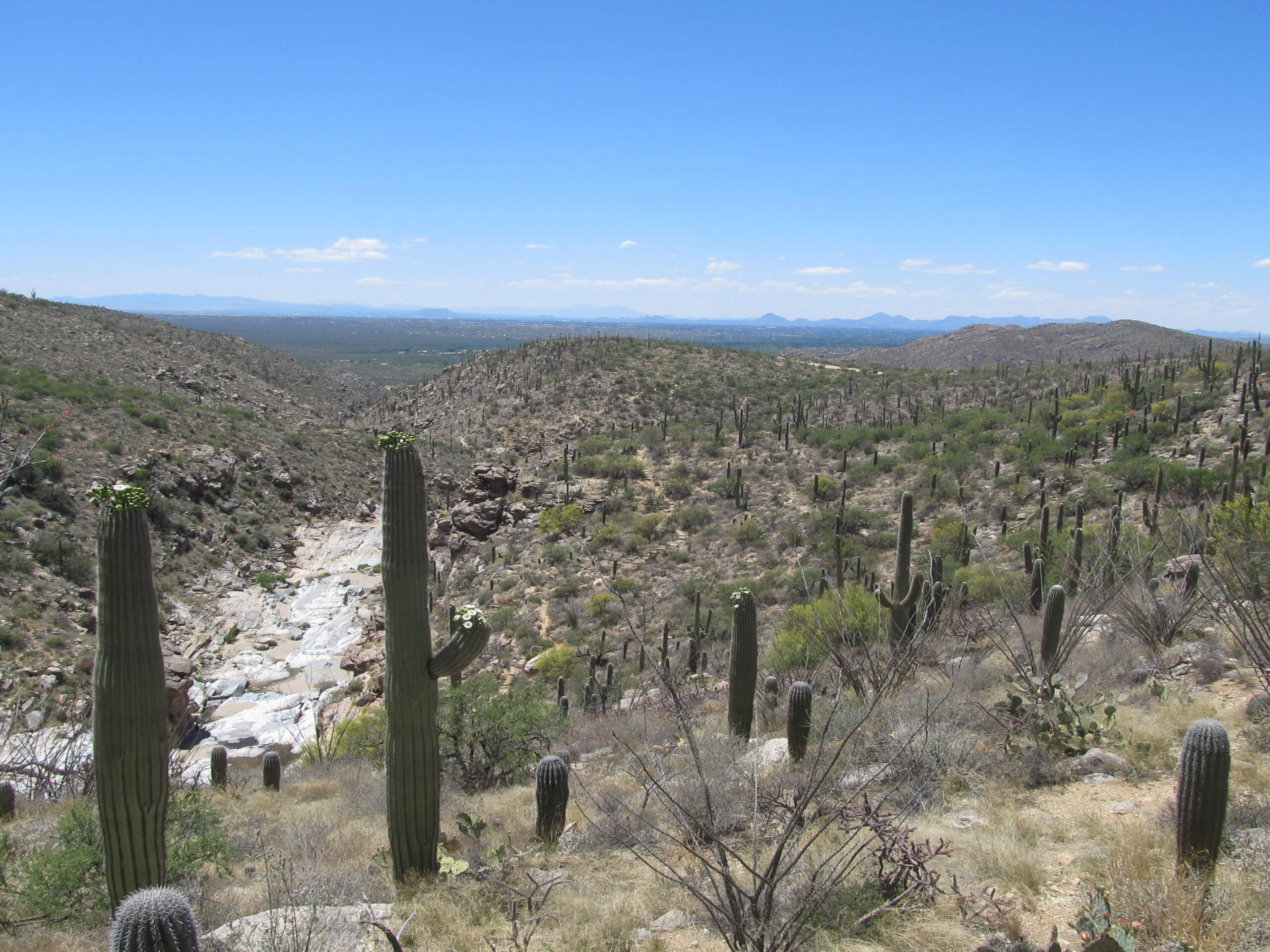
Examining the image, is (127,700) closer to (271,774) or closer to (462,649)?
(462,649)

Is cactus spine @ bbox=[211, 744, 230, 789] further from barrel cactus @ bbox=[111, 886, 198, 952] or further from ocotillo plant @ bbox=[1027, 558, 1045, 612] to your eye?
ocotillo plant @ bbox=[1027, 558, 1045, 612]

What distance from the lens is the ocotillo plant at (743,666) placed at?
30.5 feet

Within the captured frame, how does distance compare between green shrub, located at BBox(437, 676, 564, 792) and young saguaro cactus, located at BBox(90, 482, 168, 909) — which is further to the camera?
green shrub, located at BBox(437, 676, 564, 792)

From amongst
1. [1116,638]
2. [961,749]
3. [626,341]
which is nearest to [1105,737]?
[961,749]

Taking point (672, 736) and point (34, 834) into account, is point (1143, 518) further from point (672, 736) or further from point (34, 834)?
point (34, 834)

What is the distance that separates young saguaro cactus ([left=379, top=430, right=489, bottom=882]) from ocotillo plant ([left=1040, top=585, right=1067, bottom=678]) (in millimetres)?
6892

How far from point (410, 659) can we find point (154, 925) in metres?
2.77

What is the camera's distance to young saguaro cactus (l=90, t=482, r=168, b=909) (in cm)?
496

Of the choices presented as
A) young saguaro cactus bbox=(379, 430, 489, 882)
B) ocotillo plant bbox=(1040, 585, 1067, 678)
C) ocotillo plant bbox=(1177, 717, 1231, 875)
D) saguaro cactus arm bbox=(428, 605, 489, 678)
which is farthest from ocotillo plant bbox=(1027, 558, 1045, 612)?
young saguaro cactus bbox=(379, 430, 489, 882)

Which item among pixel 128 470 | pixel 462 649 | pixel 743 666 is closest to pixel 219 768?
pixel 462 649

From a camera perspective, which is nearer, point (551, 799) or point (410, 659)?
point (410, 659)

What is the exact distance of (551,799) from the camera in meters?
7.05

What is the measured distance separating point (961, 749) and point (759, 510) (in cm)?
1906

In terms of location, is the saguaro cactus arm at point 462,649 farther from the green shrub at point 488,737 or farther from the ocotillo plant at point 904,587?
the ocotillo plant at point 904,587
